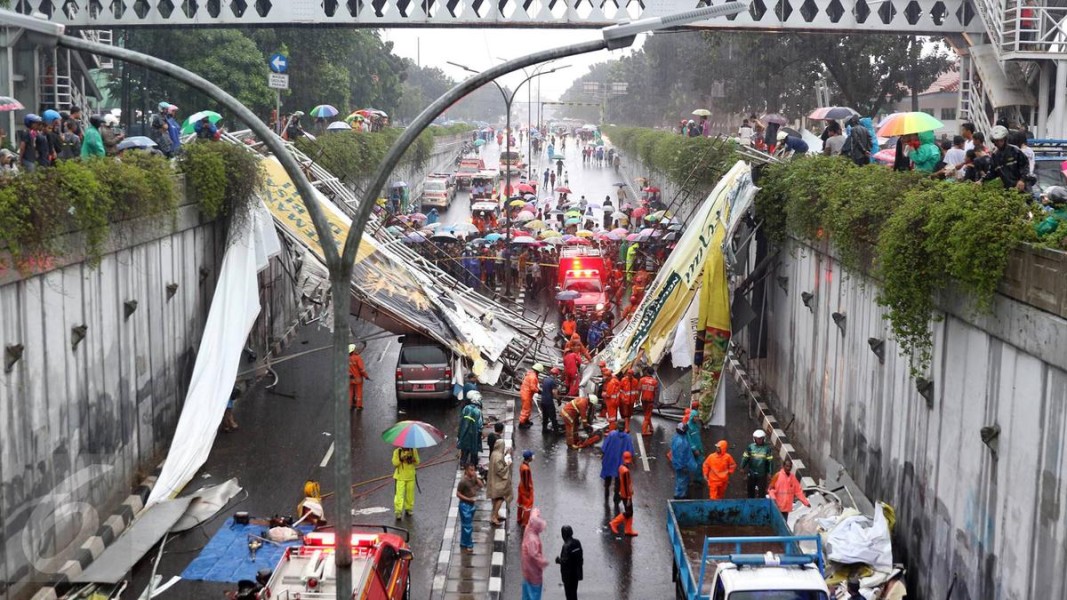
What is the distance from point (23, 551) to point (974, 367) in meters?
11.5

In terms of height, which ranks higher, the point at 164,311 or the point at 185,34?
the point at 185,34

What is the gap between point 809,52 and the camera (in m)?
49.6

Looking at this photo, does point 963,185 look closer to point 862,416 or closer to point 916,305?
point 916,305

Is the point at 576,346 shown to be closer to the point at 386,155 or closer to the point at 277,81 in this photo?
the point at 277,81

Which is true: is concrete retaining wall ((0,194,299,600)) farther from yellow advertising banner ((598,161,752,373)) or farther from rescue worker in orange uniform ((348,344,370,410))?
yellow advertising banner ((598,161,752,373))

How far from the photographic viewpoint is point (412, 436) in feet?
56.4

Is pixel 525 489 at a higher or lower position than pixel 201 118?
lower

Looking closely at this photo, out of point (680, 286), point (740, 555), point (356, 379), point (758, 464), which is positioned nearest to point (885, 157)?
point (680, 286)

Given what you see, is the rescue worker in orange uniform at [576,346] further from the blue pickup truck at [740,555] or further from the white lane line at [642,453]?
the blue pickup truck at [740,555]

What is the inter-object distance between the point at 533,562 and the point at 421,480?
7.04 metres

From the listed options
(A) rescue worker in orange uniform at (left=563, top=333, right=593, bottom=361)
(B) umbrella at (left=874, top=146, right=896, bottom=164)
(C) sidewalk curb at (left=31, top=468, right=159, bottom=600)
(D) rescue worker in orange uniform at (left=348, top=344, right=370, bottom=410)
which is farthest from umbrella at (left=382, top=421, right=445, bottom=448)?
(B) umbrella at (left=874, top=146, right=896, bottom=164)

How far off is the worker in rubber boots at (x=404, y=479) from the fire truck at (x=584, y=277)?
1577 centimetres

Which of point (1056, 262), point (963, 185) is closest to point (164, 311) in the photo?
point (963, 185)

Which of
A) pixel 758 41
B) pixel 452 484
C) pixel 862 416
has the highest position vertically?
pixel 758 41
